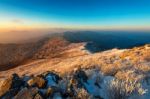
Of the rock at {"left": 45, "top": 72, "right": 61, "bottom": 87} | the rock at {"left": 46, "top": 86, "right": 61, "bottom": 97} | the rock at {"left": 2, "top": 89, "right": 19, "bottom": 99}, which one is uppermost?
the rock at {"left": 46, "top": 86, "right": 61, "bottom": 97}

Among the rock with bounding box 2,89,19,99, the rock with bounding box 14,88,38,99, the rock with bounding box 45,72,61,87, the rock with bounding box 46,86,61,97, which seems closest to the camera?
the rock with bounding box 14,88,38,99

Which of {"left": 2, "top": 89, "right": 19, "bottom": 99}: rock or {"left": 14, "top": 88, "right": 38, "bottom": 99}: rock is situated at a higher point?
{"left": 14, "top": 88, "right": 38, "bottom": 99}: rock

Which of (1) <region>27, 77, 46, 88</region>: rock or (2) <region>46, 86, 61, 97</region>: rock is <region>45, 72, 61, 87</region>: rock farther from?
(2) <region>46, 86, 61, 97</region>: rock

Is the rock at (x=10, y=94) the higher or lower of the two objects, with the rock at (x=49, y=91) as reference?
lower

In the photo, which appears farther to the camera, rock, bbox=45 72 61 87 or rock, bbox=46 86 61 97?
rock, bbox=45 72 61 87

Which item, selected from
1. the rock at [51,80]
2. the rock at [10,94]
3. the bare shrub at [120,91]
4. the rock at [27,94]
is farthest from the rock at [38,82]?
the bare shrub at [120,91]

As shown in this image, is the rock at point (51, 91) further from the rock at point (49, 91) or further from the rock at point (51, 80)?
the rock at point (51, 80)

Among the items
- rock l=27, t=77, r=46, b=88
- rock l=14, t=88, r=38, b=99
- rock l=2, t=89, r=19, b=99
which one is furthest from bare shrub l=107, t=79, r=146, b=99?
rock l=2, t=89, r=19, b=99

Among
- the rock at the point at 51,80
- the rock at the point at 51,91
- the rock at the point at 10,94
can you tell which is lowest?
the rock at the point at 10,94

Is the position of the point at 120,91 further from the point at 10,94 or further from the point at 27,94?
the point at 10,94

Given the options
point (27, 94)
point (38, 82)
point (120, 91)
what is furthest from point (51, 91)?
point (120, 91)

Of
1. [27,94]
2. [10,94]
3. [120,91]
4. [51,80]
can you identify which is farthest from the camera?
[51,80]

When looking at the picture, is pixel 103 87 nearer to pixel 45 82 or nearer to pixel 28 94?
pixel 45 82
